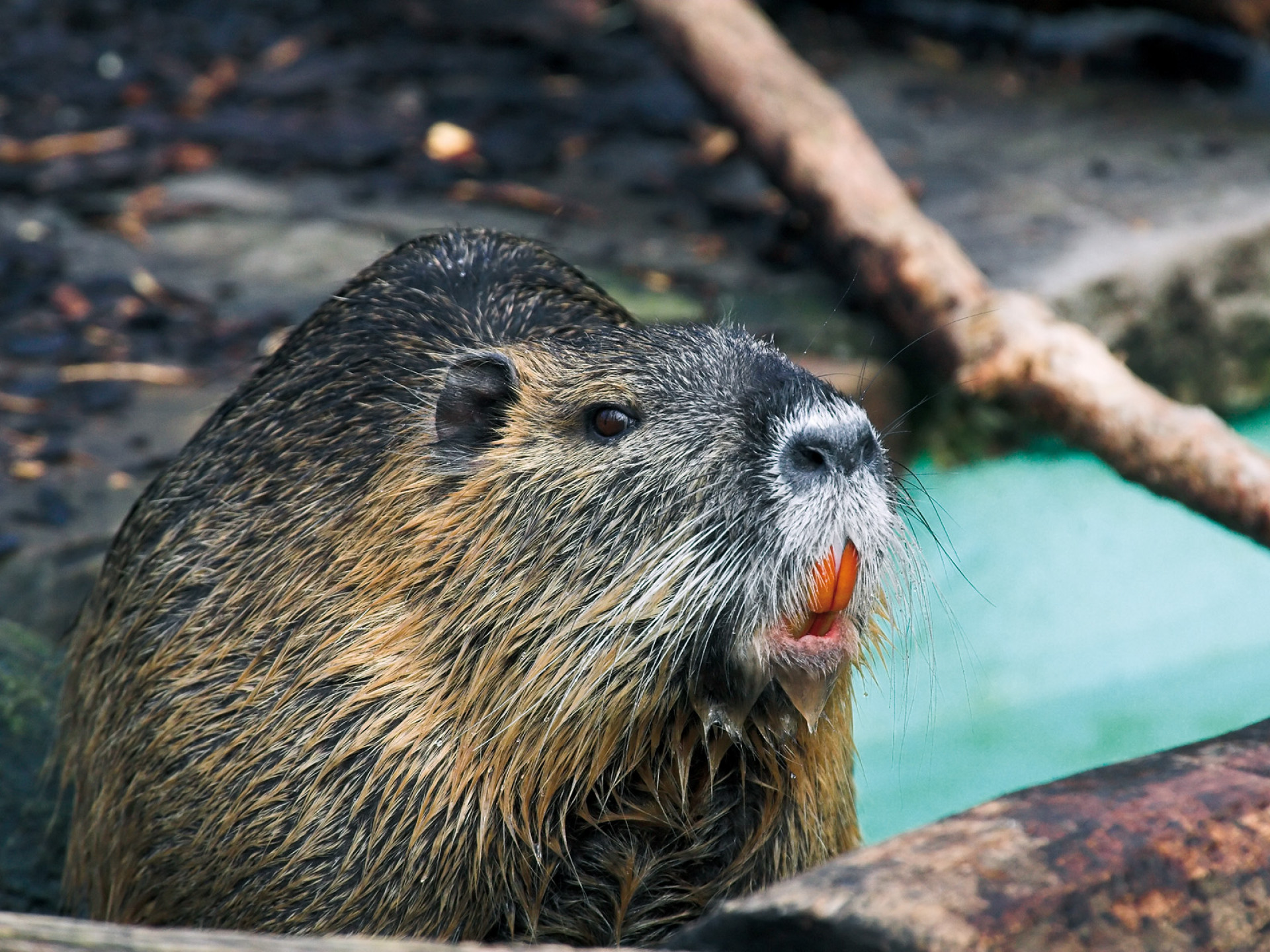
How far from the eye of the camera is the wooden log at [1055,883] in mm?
1796

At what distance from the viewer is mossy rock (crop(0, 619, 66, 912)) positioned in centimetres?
376

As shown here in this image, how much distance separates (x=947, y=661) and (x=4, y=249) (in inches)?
162

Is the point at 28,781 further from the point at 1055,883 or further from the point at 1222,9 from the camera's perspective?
the point at 1222,9

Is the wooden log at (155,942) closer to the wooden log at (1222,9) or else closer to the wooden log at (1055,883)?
the wooden log at (1055,883)

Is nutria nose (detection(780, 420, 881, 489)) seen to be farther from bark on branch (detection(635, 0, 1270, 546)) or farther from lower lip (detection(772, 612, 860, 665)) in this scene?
bark on branch (detection(635, 0, 1270, 546))

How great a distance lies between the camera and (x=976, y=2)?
8055 millimetres

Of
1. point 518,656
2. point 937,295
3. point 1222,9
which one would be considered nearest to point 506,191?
point 937,295

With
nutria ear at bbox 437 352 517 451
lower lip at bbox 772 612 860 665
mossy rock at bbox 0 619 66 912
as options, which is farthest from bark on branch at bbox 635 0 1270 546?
mossy rock at bbox 0 619 66 912

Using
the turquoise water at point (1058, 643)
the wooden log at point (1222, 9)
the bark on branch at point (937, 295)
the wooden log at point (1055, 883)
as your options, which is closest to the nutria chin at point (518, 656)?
the wooden log at point (1055, 883)

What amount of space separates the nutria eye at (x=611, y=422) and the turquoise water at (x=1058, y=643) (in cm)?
201

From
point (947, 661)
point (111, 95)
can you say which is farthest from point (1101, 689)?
point (111, 95)

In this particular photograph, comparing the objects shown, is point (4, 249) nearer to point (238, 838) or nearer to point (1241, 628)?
point (238, 838)

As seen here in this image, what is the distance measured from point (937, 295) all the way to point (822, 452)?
2.81 m

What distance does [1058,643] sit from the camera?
5.20 meters
